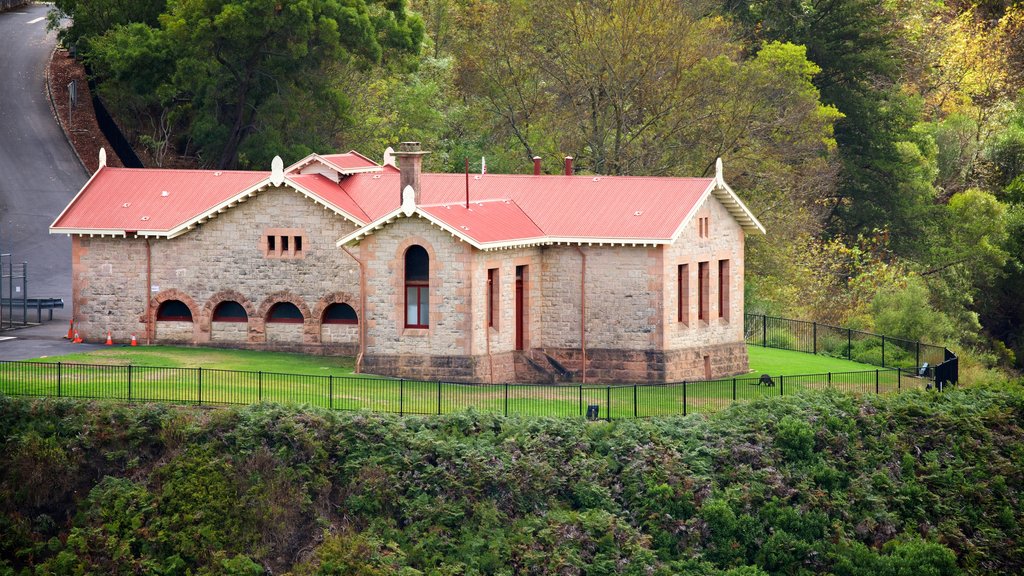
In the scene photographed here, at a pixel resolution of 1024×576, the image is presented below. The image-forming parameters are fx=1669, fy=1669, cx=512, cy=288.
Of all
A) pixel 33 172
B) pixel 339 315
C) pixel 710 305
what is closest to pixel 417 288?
pixel 339 315

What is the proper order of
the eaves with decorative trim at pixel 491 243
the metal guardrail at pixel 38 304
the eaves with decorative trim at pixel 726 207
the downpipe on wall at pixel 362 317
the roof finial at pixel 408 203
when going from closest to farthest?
the eaves with decorative trim at pixel 491 243
the roof finial at pixel 408 203
the downpipe on wall at pixel 362 317
the eaves with decorative trim at pixel 726 207
the metal guardrail at pixel 38 304

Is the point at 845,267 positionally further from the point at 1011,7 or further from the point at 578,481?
the point at 578,481

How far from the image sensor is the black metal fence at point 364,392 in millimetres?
41969

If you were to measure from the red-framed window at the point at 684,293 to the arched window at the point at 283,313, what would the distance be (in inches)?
441

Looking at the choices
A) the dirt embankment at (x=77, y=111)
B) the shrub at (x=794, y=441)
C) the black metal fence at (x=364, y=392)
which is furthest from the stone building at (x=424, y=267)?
the dirt embankment at (x=77, y=111)

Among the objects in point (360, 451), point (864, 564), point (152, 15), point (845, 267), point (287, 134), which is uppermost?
point (152, 15)

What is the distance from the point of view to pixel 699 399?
44.1 meters

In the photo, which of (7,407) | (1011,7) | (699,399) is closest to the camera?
(7,407)

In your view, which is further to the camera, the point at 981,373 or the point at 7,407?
the point at 981,373

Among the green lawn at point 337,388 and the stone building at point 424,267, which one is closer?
the green lawn at point 337,388

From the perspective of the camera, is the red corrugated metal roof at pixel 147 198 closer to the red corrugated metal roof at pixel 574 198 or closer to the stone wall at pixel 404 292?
the red corrugated metal roof at pixel 574 198

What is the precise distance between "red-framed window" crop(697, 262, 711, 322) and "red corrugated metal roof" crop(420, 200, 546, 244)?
16.0ft

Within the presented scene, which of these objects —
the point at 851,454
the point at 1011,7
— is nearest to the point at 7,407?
the point at 851,454

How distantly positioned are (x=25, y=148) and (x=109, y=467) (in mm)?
33036
